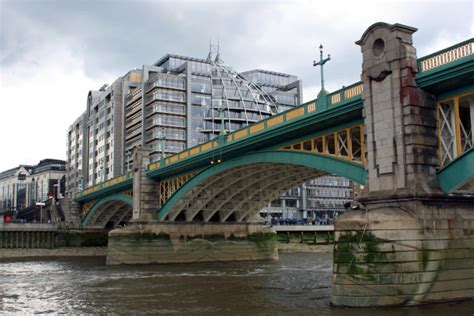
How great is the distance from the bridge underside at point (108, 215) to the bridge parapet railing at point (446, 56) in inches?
2307

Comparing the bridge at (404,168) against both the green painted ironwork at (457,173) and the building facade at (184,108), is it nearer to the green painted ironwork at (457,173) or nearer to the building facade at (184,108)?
the green painted ironwork at (457,173)

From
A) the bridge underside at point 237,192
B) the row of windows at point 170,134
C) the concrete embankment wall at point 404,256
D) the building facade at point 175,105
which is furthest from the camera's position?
the building facade at point 175,105

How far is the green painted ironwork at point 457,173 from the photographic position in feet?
67.2

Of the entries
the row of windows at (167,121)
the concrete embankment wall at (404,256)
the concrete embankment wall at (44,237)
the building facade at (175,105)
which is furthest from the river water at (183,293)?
the row of windows at (167,121)

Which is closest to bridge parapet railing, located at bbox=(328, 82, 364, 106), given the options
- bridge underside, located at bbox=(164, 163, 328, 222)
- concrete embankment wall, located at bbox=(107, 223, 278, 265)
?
bridge underside, located at bbox=(164, 163, 328, 222)

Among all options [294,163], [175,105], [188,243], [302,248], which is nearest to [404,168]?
[294,163]

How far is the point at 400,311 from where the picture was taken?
19500 mm

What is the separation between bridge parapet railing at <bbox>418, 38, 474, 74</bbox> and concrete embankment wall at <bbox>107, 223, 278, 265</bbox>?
3554 cm

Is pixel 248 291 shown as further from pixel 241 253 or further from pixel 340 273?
pixel 241 253

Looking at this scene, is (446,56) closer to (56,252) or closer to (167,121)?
(56,252)

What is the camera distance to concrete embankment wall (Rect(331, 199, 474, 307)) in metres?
20.2

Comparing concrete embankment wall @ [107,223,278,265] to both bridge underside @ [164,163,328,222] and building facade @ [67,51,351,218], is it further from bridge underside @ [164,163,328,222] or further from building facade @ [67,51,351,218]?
building facade @ [67,51,351,218]

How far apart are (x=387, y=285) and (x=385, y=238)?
1.69m

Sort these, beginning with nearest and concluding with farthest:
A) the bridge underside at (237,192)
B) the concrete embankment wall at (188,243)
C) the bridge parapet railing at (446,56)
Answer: the bridge parapet railing at (446,56)
the bridge underside at (237,192)
the concrete embankment wall at (188,243)
